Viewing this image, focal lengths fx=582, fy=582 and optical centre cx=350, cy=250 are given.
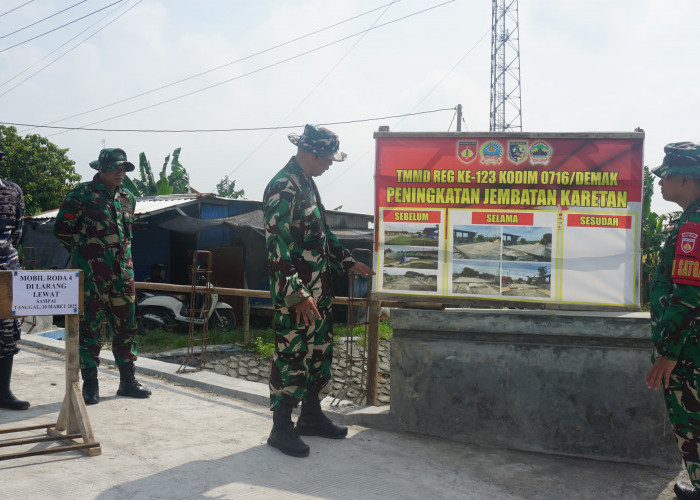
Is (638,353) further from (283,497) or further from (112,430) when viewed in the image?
(112,430)

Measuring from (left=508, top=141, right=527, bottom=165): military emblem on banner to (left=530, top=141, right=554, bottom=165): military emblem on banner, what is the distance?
0.05 meters

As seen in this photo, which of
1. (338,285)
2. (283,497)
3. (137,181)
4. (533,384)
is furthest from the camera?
(137,181)

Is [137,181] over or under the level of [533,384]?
over

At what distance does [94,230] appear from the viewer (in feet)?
14.9

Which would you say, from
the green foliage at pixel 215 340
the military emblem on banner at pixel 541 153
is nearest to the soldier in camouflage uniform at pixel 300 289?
the military emblem on banner at pixel 541 153

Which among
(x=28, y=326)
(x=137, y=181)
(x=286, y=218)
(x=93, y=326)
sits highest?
(x=137, y=181)

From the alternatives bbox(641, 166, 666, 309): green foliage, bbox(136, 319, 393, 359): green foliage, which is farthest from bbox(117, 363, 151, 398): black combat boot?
bbox(641, 166, 666, 309): green foliage

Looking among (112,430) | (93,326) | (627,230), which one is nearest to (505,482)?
(627,230)

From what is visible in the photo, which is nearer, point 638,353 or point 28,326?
point 638,353

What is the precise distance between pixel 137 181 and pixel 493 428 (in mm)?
20864

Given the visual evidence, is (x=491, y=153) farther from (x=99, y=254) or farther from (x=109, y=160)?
(x=99, y=254)

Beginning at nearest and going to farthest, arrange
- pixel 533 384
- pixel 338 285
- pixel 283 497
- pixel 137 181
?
pixel 283 497 < pixel 533 384 < pixel 338 285 < pixel 137 181

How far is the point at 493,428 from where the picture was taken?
12.6ft

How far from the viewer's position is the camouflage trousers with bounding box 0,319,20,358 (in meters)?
4.18
